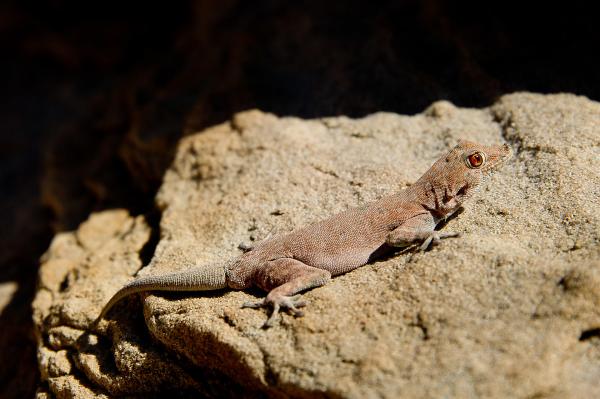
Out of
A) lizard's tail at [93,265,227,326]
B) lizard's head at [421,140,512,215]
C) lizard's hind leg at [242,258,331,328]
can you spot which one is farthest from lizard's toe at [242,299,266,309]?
lizard's head at [421,140,512,215]

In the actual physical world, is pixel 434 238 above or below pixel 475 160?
below

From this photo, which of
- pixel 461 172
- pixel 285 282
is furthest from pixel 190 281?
pixel 461 172

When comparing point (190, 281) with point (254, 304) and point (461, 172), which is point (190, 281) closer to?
point (254, 304)

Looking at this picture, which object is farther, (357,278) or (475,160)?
(475,160)

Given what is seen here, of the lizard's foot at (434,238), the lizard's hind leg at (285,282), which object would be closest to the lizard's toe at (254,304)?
the lizard's hind leg at (285,282)

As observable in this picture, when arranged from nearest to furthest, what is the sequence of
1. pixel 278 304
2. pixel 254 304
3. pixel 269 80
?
pixel 278 304 → pixel 254 304 → pixel 269 80

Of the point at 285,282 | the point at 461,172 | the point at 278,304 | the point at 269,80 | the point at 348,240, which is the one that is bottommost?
the point at 278,304

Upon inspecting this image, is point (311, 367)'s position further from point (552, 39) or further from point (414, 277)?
point (552, 39)
